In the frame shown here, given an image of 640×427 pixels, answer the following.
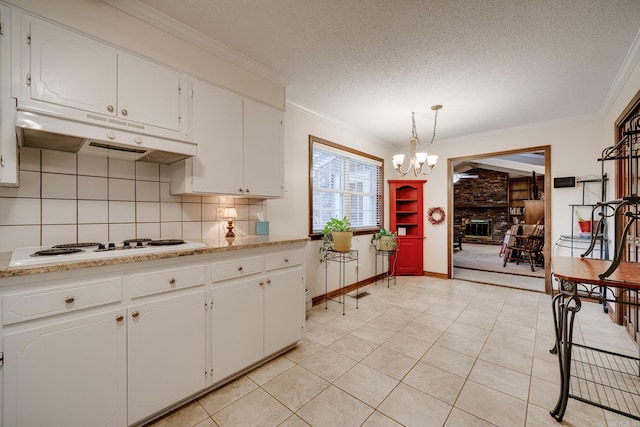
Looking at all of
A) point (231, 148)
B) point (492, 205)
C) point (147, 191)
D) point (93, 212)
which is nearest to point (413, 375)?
point (231, 148)

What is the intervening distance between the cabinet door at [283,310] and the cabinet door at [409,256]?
3074 mm

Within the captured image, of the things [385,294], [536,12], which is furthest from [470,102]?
[385,294]

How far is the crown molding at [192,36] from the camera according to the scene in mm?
1644

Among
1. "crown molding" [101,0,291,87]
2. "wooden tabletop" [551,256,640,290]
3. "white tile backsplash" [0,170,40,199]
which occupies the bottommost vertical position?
"wooden tabletop" [551,256,640,290]

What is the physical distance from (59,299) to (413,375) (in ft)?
7.25

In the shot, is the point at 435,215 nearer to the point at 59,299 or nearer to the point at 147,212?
the point at 147,212

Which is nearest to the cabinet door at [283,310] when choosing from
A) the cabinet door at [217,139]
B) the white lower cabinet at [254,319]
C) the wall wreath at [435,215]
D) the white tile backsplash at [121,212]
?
the white lower cabinet at [254,319]

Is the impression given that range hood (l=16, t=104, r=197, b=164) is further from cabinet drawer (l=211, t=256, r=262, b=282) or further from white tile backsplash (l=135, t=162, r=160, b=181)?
cabinet drawer (l=211, t=256, r=262, b=282)

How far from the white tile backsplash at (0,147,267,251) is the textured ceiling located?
44.9 inches

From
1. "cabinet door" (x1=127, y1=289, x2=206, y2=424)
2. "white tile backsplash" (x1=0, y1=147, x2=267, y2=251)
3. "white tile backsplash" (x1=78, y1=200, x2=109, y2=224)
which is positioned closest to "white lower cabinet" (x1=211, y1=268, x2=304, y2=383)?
"cabinet door" (x1=127, y1=289, x2=206, y2=424)

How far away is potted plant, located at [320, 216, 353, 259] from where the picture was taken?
3129mm

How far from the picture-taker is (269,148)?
8.02 feet

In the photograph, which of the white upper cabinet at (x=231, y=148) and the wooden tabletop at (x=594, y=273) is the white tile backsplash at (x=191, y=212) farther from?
the wooden tabletop at (x=594, y=273)

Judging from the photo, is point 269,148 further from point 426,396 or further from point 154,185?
point 426,396
